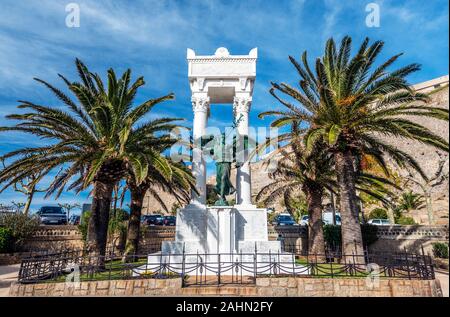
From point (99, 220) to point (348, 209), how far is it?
1040cm

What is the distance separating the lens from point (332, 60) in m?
13.2

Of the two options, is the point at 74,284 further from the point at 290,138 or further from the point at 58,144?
the point at 290,138

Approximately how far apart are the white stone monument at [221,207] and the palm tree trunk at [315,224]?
5753mm

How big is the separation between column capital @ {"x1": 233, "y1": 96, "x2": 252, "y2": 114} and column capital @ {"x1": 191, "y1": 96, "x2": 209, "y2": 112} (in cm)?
147

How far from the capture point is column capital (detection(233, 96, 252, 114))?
13773 millimetres

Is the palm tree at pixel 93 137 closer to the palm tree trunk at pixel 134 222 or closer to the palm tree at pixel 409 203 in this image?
the palm tree trunk at pixel 134 222

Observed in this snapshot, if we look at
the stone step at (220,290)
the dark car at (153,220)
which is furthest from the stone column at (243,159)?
the dark car at (153,220)

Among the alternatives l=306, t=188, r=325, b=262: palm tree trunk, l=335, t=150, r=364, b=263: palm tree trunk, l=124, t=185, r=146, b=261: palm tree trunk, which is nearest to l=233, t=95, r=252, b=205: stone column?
l=335, t=150, r=364, b=263: palm tree trunk

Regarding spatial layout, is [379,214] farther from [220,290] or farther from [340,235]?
[220,290]

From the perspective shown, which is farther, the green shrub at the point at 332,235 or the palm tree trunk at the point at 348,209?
the green shrub at the point at 332,235

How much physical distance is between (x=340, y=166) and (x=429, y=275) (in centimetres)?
508

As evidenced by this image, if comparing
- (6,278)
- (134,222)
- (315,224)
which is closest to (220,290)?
(134,222)

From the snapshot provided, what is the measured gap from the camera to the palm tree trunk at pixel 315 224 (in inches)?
643

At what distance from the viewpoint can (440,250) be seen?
59.8 ft
